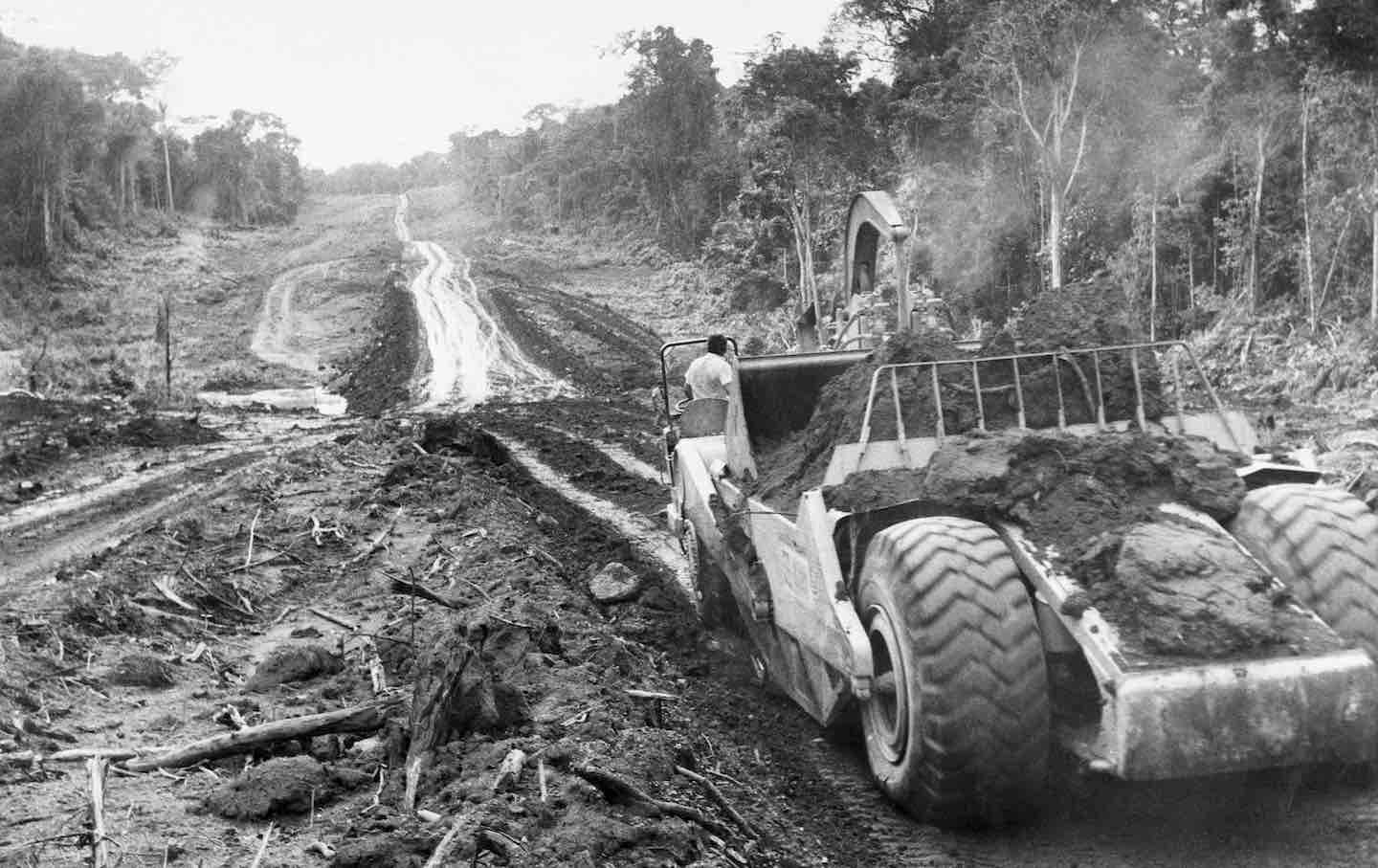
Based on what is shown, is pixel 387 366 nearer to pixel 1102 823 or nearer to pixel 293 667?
pixel 293 667

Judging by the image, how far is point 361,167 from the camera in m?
135

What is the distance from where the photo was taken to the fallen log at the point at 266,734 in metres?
5.62

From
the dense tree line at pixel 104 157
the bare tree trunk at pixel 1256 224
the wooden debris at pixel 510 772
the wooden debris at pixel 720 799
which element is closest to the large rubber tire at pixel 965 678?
the wooden debris at pixel 720 799

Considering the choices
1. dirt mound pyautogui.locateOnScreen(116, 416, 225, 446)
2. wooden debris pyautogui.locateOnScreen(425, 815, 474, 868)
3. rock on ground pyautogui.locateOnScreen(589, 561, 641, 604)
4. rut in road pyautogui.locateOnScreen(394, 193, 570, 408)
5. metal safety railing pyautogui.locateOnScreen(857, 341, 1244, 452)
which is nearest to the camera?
wooden debris pyautogui.locateOnScreen(425, 815, 474, 868)

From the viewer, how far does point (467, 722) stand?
19.2ft

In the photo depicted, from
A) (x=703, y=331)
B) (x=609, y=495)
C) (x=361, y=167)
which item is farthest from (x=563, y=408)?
(x=361, y=167)

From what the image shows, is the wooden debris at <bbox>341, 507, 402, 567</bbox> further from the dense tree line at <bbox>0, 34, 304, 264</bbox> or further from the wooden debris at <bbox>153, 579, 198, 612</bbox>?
the dense tree line at <bbox>0, 34, 304, 264</bbox>

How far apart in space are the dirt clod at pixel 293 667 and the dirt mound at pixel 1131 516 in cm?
339

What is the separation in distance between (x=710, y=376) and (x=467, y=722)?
432cm

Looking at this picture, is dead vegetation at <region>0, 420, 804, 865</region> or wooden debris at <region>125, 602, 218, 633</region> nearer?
dead vegetation at <region>0, 420, 804, 865</region>

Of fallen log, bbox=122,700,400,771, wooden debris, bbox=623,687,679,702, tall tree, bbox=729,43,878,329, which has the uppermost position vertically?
tall tree, bbox=729,43,878,329

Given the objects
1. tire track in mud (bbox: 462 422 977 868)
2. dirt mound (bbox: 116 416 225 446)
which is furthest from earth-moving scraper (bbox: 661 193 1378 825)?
dirt mound (bbox: 116 416 225 446)

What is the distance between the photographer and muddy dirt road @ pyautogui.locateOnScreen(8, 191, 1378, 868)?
484 cm

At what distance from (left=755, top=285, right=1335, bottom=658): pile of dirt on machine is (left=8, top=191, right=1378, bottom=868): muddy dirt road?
81 centimetres
